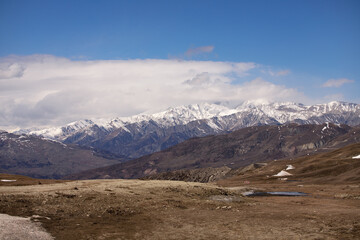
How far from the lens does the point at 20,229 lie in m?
25.9

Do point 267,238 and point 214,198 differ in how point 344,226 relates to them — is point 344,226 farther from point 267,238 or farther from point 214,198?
point 214,198

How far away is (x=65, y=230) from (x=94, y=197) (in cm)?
1306

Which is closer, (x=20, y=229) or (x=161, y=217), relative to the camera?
(x=20, y=229)

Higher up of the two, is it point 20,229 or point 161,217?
point 20,229

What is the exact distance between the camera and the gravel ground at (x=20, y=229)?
24.4 metres

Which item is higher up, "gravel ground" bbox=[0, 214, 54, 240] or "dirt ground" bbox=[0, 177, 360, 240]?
"gravel ground" bbox=[0, 214, 54, 240]

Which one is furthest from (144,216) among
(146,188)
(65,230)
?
(146,188)

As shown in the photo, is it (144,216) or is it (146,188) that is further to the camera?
(146,188)

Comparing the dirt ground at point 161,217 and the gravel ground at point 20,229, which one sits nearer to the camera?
the gravel ground at point 20,229

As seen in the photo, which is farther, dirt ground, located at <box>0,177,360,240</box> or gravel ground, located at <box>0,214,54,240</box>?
dirt ground, located at <box>0,177,360,240</box>

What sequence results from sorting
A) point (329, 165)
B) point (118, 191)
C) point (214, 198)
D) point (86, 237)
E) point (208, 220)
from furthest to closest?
point (329, 165) → point (214, 198) → point (118, 191) → point (208, 220) → point (86, 237)

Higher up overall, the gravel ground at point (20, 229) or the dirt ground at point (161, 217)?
the gravel ground at point (20, 229)

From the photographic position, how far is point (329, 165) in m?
132

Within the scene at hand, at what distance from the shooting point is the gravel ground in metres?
24.4
